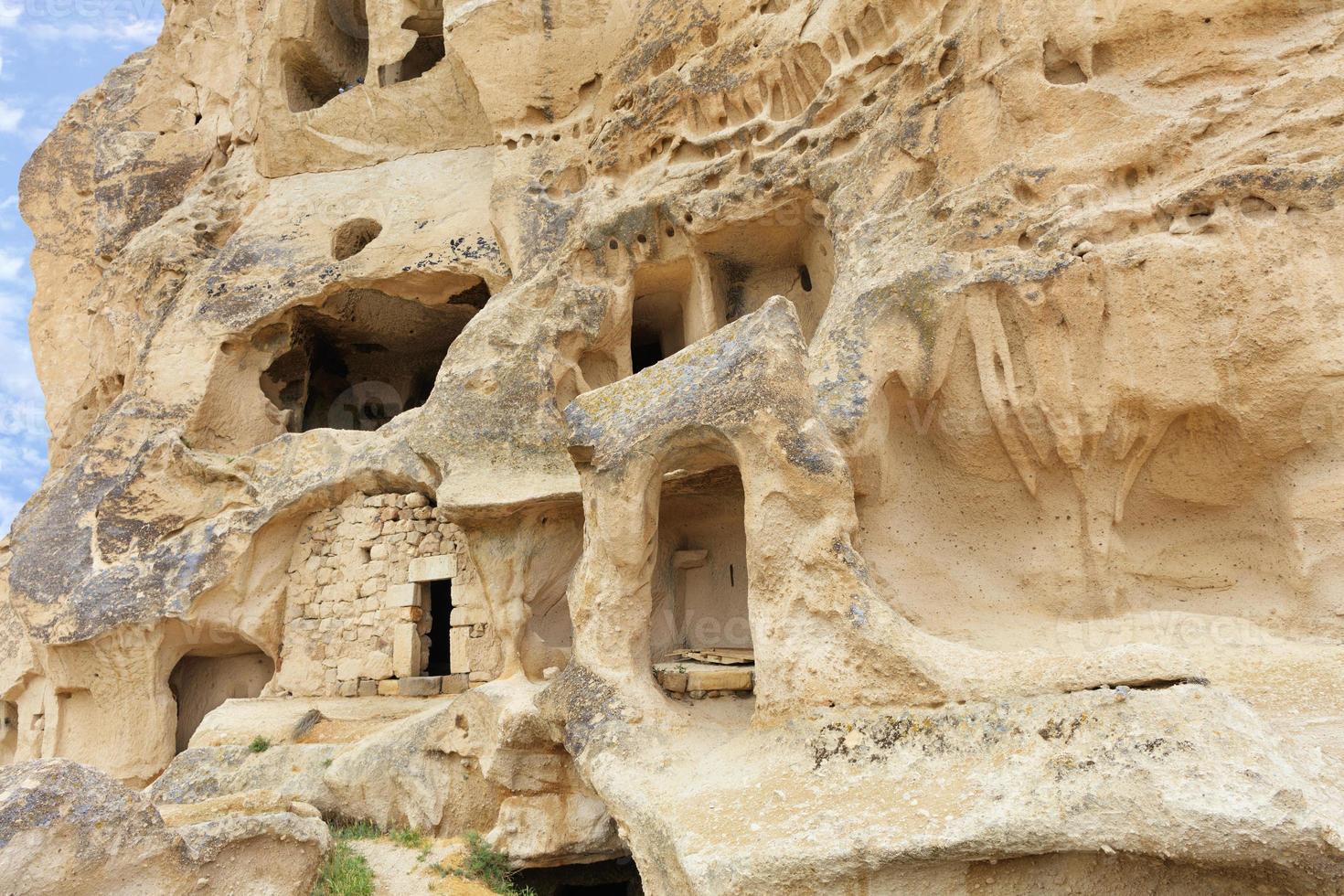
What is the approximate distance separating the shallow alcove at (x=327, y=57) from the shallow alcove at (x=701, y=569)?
8.00m

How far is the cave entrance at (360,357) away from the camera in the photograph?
36.2ft

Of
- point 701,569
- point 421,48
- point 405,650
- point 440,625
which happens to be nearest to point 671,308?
point 701,569

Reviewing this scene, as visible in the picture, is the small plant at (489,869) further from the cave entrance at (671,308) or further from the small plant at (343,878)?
the cave entrance at (671,308)

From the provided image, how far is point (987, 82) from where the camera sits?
6.02 metres

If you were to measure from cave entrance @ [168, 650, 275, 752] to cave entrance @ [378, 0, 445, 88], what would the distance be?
6.85 meters

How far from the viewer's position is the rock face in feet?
13.1

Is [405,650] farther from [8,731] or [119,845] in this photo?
[8,731]

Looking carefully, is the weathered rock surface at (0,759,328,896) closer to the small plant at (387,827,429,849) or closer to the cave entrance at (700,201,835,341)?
the small plant at (387,827,429,849)

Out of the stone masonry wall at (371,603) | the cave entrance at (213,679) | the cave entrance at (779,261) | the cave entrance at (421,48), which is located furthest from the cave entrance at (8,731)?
the cave entrance at (779,261)

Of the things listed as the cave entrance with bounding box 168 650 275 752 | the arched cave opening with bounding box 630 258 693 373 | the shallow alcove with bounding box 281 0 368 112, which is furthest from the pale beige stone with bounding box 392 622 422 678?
the shallow alcove with bounding box 281 0 368 112

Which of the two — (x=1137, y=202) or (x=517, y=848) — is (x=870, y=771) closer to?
(x=517, y=848)

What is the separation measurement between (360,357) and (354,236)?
175 centimetres

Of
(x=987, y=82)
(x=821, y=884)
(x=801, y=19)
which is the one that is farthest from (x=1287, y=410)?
(x=801, y=19)

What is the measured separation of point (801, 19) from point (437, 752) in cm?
625
